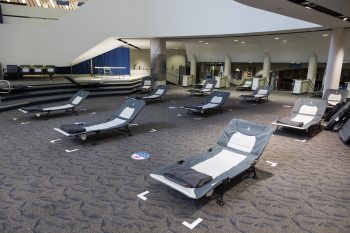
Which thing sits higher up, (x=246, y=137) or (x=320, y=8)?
(x=320, y=8)

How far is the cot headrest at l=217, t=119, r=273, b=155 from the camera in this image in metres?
3.64

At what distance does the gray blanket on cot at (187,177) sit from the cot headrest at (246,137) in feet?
3.63

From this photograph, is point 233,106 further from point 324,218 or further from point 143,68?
point 143,68

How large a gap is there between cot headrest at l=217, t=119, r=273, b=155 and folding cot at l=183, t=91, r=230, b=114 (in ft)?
11.1

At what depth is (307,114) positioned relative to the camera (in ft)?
20.3

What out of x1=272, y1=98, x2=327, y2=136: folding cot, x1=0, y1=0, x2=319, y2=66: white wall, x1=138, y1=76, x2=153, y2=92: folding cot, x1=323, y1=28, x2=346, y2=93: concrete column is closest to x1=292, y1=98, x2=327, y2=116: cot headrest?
x1=272, y1=98, x2=327, y2=136: folding cot

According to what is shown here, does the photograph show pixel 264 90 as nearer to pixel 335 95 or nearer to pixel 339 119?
pixel 335 95

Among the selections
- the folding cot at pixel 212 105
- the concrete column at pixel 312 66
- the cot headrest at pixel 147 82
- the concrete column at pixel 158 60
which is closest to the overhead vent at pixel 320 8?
the folding cot at pixel 212 105

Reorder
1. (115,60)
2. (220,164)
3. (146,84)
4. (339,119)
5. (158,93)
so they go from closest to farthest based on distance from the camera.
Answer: (220,164) → (339,119) → (158,93) → (146,84) → (115,60)

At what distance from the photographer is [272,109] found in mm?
9000

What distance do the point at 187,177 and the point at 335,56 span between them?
8.71m

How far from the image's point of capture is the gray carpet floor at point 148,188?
2.45 metres

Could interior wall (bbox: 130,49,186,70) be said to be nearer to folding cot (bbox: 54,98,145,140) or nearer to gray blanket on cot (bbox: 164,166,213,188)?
folding cot (bbox: 54,98,145,140)

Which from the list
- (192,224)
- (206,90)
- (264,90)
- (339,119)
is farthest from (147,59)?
(192,224)
